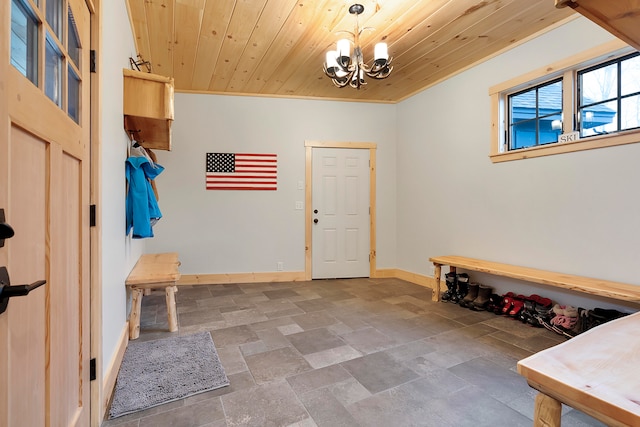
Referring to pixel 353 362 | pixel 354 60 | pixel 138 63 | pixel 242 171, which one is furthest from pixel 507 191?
pixel 138 63

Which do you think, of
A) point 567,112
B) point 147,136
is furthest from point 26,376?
point 567,112

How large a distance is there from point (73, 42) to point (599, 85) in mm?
3709

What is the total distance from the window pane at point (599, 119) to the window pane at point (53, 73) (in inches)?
142

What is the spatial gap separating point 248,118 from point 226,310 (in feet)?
8.96

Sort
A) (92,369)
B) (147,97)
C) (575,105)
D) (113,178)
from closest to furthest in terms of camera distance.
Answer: (92,369) → (113,178) → (147,97) → (575,105)

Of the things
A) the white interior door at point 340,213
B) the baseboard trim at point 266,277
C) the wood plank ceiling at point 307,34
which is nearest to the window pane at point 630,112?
the wood plank ceiling at point 307,34

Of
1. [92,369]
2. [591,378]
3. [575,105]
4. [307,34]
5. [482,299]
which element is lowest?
[482,299]

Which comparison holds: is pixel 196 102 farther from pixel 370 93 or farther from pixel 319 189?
pixel 370 93

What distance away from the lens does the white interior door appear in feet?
15.5

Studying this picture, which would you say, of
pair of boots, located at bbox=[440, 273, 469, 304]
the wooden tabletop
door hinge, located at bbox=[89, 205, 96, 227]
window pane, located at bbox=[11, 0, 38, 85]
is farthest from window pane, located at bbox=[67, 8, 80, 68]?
pair of boots, located at bbox=[440, 273, 469, 304]

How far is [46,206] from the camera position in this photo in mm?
1002

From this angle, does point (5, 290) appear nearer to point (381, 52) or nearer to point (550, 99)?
point (381, 52)

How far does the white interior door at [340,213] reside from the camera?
4719 mm

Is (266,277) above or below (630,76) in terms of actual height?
below
